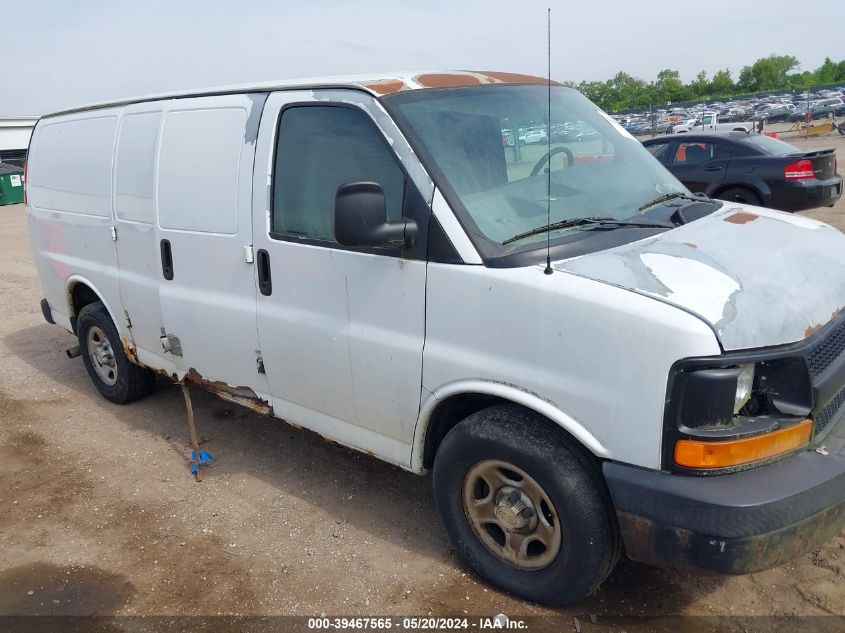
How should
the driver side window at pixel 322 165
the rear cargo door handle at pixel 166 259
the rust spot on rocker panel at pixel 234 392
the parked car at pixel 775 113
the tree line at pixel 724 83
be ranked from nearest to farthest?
the driver side window at pixel 322 165
the rust spot on rocker panel at pixel 234 392
the rear cargo door handle at pixel 166 259
the parked car at pixel 775 113
the tree line at pixel 724 83

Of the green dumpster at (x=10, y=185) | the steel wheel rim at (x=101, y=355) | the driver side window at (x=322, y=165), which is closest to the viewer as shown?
the driver side window at (x=322, y=165)

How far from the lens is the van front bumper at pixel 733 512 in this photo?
237cm

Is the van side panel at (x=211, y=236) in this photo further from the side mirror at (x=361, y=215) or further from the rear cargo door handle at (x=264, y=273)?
the side mirror at (x=361, y=215)

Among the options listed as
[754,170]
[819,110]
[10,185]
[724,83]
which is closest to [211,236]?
[754,170]

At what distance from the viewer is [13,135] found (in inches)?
1549

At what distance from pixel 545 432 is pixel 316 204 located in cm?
154

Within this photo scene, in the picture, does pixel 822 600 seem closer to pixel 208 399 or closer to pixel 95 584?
pixel 95 584

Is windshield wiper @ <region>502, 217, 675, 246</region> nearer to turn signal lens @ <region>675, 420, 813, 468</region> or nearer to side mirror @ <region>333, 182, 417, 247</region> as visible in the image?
side mirror @ <region>333, 182, 417, 247</region>

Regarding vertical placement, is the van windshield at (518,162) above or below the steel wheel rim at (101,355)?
above

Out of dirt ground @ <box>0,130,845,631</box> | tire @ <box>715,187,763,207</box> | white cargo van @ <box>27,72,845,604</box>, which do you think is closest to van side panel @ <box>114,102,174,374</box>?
white cargo van @ <box>27,72,845,604</box>

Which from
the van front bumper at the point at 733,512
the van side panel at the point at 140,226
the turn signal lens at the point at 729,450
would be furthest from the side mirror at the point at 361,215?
the van side panel at the point at 140,226

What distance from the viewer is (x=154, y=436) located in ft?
16.5

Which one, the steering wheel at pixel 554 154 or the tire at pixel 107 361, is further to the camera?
the tire at pixel 107 361

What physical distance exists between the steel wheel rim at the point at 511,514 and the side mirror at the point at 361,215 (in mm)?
1024
